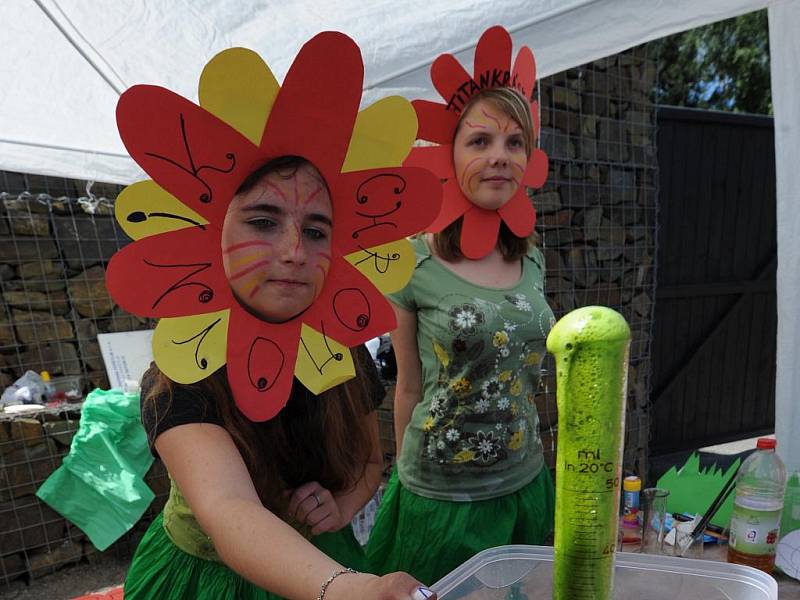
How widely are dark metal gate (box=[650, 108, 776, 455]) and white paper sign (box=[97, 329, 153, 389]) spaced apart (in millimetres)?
3315

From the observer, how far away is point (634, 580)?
0.78 metres

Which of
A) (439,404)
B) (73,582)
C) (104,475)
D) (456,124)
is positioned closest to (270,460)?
(439,404)

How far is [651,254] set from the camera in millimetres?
3830

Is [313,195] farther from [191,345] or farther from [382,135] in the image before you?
[191,345]

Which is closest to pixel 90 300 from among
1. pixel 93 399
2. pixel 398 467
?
pixel 93 399

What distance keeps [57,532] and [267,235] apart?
9.43 feet

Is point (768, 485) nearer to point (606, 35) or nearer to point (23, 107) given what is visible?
point (606, 35)

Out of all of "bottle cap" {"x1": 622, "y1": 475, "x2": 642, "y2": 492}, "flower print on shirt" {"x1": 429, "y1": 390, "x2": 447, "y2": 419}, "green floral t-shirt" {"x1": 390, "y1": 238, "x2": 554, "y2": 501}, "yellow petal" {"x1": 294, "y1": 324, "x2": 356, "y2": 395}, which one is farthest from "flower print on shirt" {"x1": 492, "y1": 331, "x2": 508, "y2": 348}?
"yellow petal" {"x1": 294, "y1": 324, "x2": 356, "y2": 395}

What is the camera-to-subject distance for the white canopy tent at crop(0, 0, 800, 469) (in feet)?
4.62

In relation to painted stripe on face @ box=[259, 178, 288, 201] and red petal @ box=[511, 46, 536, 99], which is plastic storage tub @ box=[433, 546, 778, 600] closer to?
painted stripe on face @ box=[259, 178, 288, 201]

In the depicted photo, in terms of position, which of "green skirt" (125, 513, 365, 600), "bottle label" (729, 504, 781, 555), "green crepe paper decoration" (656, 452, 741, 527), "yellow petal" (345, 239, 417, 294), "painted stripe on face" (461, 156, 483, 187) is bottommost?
"green crepe paper decoration" (656, 452, 741, 527)

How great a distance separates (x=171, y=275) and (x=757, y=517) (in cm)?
108

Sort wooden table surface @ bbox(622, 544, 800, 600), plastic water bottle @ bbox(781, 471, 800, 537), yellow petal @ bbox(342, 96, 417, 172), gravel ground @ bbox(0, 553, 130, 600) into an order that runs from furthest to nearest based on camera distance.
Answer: gravel ground @ bbox(0, 553, 130, 600), plastic water bottle @ bbox(781, 471, 800, 537), wooden table surface @ bbox(622, 544, 800, 600), yellow petal @ bbox(342, 96, 417, 172)

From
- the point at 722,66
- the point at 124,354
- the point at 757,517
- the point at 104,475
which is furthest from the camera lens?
the point at 722,66
